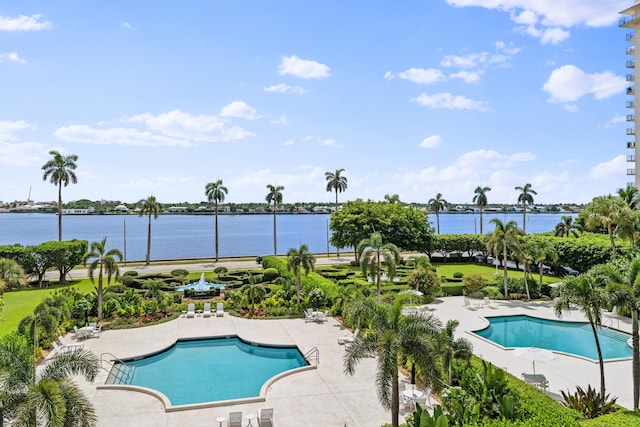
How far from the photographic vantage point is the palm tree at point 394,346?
12.8 meters

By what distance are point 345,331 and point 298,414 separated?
11.0m

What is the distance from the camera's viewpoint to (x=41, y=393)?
1004cm

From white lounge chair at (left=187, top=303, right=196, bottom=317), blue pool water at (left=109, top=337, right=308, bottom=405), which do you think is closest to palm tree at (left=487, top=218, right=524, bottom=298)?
blue pool water at (left=109, top=337, right=308, bottom=405)

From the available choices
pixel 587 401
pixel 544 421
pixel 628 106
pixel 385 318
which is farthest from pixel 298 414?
pixel 628 106

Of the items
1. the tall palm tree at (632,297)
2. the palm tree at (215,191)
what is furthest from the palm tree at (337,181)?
the tall palm tree at (632,297)

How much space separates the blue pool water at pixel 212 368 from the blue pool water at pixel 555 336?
500 inches

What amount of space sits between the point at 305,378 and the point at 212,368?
5148 mm

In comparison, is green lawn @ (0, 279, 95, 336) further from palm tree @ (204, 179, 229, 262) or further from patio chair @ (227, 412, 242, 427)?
palm tree @ (204, 179, 229, 262)

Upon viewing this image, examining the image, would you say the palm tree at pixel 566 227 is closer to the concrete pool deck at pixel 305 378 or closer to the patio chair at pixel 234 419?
the concrete pool deck at pixel 305 378

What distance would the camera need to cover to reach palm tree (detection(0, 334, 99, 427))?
992 cm

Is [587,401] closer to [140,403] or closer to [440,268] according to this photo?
[140,403]

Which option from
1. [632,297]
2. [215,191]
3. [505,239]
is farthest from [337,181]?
[632,297]

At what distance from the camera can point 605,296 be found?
52.7ft

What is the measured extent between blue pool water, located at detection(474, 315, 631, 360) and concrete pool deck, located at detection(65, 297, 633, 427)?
1186mm
